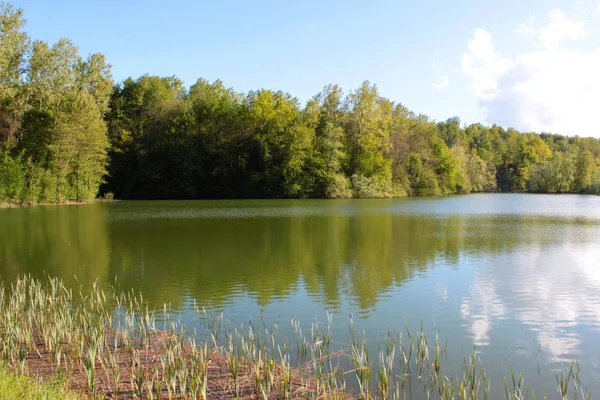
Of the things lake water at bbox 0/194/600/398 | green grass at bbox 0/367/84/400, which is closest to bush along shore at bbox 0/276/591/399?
green grass at bbox 0/367/84/400

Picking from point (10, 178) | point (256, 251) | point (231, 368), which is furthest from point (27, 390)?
point (10, 178)

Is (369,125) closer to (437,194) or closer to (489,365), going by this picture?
(437,194)

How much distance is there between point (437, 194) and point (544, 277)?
5932 centimetres

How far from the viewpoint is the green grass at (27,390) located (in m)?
4.03

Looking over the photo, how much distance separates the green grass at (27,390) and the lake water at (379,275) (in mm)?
3718

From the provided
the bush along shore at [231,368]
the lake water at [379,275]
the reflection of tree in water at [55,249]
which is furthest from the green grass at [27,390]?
the reflection of tree in water at [55,249]

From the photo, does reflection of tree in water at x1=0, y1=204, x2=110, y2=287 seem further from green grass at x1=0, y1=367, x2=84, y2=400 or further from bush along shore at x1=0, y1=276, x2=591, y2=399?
green grass at x1=0, y1=367, x2=84, y2=400

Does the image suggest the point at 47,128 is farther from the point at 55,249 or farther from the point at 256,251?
the point at 256,251

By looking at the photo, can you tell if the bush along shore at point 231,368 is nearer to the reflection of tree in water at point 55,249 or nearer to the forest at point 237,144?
the reflection of tree in water at point 55,249

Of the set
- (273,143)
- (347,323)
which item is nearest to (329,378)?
(347,323)

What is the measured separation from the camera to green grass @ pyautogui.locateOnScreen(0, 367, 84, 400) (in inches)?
159

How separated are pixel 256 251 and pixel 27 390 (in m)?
12.3

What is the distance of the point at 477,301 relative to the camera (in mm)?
9781

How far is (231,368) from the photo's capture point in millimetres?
5176
